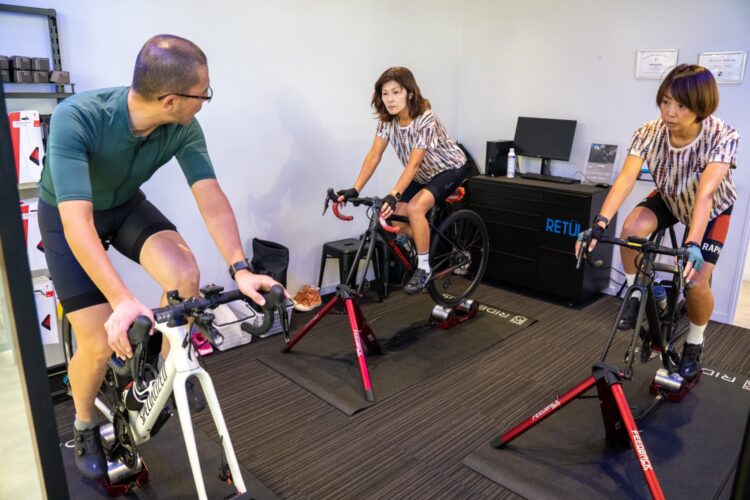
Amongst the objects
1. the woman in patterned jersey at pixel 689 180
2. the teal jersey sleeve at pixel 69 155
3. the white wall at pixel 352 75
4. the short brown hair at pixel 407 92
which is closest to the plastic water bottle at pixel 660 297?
the woman in patterned jersey at pixel 689 180

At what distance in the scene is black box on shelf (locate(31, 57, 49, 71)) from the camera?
2732 millimetres

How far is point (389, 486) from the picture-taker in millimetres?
2324

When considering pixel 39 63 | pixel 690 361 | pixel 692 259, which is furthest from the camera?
pixel 690 361

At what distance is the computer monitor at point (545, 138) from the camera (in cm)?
434

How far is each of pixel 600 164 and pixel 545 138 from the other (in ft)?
1.52

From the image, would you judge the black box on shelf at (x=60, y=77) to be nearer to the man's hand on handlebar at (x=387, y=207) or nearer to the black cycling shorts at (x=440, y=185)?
the man's hand on handlebar at (x=387, y=207)

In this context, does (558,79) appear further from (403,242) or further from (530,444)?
(530,444)

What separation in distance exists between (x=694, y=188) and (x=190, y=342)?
233cm

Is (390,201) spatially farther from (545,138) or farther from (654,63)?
(654,63)

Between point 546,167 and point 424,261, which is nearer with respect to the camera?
point 424,261

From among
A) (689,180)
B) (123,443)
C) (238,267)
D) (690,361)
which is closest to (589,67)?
(689,180)

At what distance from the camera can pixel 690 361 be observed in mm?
2863

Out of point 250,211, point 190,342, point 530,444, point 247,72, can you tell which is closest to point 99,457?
point 190,342

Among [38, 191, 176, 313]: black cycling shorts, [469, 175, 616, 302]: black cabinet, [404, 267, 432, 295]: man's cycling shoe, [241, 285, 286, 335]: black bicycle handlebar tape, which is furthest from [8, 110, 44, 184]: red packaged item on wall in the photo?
[469, 175, 616, 302]: black cabinet
